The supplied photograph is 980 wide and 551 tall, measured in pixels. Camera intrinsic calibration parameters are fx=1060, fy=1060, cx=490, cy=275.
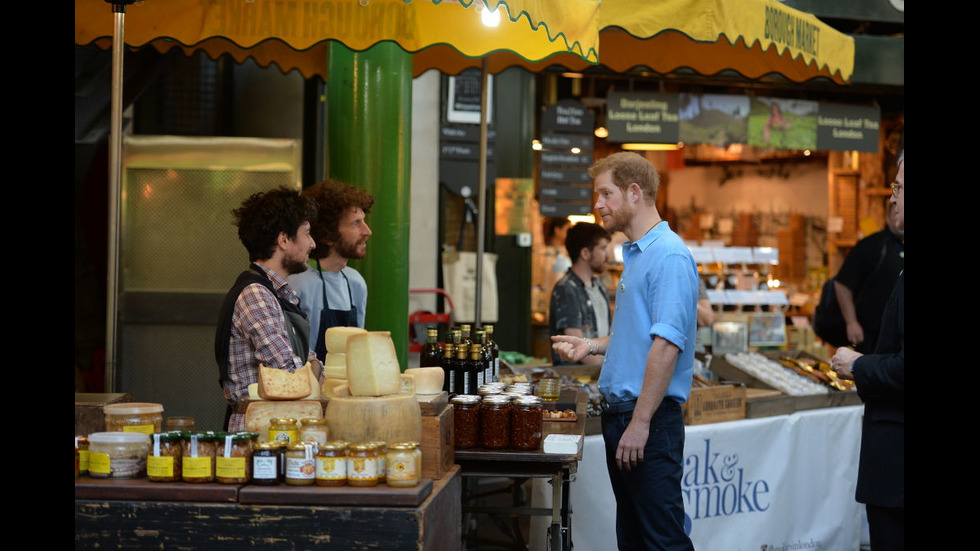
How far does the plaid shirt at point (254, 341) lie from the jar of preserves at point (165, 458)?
0.96 metres

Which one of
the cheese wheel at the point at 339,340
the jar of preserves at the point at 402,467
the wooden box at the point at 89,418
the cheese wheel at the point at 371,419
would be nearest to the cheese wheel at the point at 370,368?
the cheese wheel at the point at 371,419

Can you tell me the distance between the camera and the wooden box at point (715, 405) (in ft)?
18.4

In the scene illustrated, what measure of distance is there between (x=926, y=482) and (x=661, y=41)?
3876 millimetres

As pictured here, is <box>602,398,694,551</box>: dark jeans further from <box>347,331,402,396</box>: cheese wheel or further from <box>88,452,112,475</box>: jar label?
<box>88,452,112,475</box>: jar label

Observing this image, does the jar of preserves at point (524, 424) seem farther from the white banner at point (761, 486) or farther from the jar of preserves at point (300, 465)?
the white banner at point (761, 486)

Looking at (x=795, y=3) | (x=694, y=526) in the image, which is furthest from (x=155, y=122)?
(x=795, y=3)

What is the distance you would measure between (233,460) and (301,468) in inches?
7.2

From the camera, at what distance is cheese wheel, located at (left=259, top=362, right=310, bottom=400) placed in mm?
3119

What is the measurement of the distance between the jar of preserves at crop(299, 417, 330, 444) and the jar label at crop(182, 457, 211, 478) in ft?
0.89

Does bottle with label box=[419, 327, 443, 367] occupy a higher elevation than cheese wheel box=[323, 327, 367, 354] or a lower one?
lower

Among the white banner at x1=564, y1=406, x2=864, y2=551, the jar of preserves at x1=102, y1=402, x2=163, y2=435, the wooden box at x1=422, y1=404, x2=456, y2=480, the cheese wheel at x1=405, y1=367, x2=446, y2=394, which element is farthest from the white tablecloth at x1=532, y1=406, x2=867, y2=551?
the jar of preserves at x1=102, y1=402, x2=163, y2=435

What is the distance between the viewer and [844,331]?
7.12m

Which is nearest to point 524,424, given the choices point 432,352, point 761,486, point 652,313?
point 652,313

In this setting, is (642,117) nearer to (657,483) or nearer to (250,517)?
(657,483)
